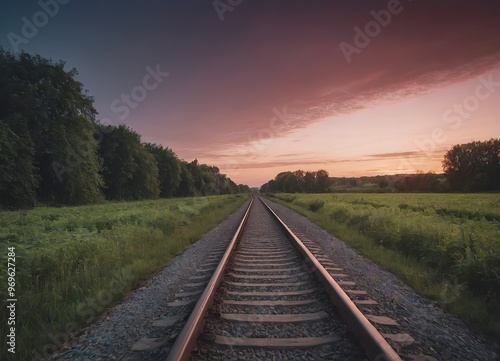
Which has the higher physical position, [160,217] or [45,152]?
[45,152]

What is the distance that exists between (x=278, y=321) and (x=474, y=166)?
318 feet

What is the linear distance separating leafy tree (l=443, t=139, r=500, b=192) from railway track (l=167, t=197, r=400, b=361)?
89.4 meters

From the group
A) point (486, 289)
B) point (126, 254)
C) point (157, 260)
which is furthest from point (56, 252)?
point (486, 289)

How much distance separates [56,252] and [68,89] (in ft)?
91.1

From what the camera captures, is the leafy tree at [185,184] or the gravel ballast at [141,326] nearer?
the gravel ballast at [141,326]

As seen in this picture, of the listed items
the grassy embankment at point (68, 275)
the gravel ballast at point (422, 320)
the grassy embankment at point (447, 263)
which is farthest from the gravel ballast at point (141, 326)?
the grassy embankment at point (447, 263)

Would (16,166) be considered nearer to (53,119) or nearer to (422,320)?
(53,119)

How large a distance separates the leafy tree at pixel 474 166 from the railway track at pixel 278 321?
89394mm

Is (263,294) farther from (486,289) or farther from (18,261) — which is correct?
(18,261)

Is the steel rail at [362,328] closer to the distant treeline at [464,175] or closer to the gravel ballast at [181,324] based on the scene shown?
the gravel ballast at [181,324]

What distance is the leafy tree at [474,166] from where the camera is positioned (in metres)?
70.4

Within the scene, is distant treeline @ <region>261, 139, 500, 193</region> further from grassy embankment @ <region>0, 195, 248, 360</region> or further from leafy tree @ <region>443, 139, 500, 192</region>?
grassy embankment @ <region>0, 195, 248, 360</region>

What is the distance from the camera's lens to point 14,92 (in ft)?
74.8

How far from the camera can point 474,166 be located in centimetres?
7538
